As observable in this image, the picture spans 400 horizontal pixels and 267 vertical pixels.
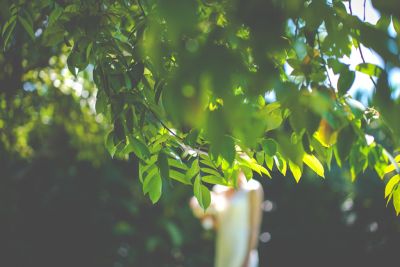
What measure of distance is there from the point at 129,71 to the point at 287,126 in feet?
1.66

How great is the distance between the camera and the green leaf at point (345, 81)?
1.17m

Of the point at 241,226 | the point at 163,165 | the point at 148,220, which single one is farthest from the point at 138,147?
the point at 148,220

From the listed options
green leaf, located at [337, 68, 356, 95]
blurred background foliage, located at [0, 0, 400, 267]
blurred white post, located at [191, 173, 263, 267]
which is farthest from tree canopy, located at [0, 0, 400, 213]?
blurred white post, located at [191, 173, 263, 267]

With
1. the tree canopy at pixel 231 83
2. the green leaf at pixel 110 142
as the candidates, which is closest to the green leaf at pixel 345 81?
the tree canopy at pixel 231 83

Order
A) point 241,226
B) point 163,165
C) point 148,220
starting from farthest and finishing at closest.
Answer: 1. point 148,220
2. point 241,226
3. point 163,165

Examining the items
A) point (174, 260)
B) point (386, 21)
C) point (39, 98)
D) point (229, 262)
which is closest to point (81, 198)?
point (174, 260)

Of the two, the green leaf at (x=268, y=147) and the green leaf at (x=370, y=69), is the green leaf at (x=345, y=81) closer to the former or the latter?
the green leaf at (x=370, y=69)

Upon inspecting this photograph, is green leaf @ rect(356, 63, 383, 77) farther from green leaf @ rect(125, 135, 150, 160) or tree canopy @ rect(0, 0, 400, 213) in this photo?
green leaf @ rect(125, 135, 150, 160)

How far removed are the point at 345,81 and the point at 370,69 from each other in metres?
0.12

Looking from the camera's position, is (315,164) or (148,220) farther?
(148,220)

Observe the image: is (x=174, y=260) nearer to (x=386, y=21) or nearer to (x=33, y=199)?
(x=33, y=199)

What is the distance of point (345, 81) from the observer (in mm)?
1169

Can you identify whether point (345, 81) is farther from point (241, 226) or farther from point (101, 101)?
point (241, 226)

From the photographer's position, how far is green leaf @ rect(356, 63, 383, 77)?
101 cm
